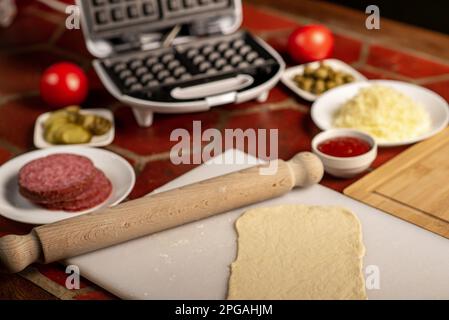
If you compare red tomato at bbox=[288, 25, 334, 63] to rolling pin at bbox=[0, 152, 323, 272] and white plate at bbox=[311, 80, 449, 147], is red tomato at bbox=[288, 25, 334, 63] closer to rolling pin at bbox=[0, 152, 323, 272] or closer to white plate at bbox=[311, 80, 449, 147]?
white plate at bbox=[311, 80, 449, 147]

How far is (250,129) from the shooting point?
1.87 meters

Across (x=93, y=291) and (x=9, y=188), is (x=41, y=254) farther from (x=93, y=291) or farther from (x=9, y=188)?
(x=9, y=188)

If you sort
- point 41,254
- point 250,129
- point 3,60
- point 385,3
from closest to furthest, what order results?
→ point 41,254
point 250,129
point 3,60
point 385,3

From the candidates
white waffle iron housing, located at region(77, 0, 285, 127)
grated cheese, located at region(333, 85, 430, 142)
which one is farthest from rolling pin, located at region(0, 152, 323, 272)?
white waffle iron housing, located at region(77, 0, 285, 127)

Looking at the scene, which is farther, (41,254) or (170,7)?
(170,7)

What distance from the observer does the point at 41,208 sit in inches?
61.3

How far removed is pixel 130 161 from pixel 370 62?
0.84 metres

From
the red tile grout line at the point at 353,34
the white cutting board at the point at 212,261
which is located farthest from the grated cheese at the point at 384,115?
the red tile grout line at the point at 353,34

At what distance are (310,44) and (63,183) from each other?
0.93m

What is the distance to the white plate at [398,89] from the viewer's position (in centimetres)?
182

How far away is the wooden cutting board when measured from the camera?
1514mm

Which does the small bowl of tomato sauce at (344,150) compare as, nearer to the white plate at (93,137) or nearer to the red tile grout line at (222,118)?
the red tile grout line at (222,118)
